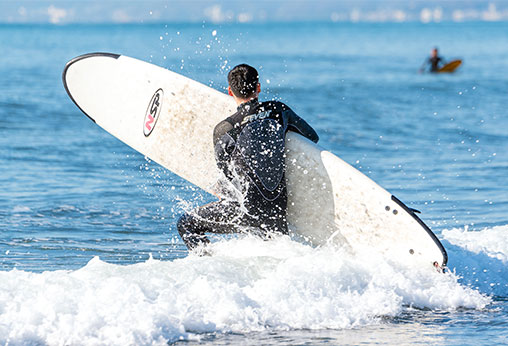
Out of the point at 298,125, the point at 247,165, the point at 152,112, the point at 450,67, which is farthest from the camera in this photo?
the point at 450,67

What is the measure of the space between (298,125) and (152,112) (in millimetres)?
1807

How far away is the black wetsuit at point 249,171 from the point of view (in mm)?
5754

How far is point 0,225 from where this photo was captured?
26.3 ft

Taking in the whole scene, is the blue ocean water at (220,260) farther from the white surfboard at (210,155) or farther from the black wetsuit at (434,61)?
the black wetsuit at (434,61)

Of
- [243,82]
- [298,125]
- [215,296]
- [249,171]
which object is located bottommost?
[215,296]

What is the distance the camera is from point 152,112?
23.9 feet

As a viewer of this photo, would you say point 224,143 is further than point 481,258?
No

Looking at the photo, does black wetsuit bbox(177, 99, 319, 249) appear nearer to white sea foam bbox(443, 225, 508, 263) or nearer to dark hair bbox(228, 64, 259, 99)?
dark hair bbox(228, 64, 259, 99)

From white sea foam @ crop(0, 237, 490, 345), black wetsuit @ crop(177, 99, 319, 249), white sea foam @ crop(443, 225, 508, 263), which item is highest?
black wetsuit @ crop(177, 99, 319, 249)

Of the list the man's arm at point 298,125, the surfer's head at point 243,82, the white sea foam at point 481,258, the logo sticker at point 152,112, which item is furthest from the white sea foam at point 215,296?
the logo sticker at point 152,112

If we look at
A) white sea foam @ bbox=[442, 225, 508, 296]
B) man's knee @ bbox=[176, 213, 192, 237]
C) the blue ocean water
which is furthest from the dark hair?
white sea foam @ bbox=[442, 225, 508, 296]

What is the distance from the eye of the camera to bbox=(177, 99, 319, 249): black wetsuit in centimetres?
575

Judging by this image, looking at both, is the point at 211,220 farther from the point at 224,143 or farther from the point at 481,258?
the point at 481,258

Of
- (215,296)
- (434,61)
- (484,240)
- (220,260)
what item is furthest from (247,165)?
(434,61)
